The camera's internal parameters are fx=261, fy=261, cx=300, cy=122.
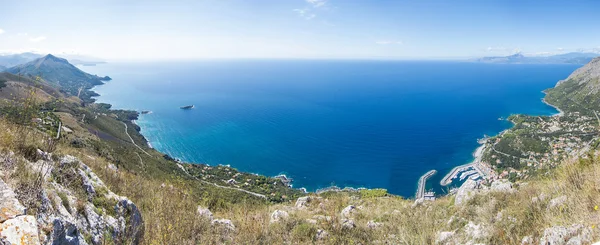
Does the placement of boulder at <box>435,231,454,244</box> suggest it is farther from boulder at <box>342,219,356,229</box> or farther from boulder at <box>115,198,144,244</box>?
boulder at <box>115,198,144,244</box>

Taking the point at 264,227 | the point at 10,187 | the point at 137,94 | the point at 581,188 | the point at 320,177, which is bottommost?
the point at 320,177

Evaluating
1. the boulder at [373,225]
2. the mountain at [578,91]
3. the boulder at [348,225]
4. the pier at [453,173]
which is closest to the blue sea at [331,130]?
the pier at [453,173]

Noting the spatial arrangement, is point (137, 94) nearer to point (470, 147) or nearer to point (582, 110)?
point (470, 147)

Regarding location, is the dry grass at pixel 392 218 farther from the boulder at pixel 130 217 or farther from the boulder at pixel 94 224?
the boulder at pixel 94 224

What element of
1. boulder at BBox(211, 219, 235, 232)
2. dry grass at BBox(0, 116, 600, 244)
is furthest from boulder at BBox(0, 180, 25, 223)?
boulder at BBox(211, 219, 235, 232)

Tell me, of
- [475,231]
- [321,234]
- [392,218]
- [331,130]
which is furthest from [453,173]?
[321,234]

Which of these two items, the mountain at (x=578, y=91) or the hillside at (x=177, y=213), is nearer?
the hillside at (x=177, y=213)

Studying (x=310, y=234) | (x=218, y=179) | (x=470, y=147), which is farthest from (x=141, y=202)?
(x=470, y=147)
